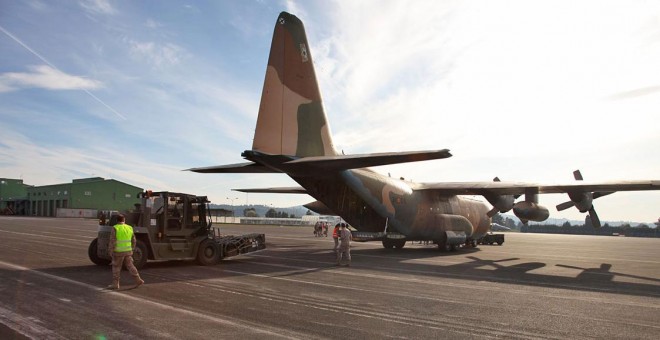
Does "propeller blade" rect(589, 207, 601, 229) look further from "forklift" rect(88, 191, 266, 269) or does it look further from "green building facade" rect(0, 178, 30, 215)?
"green building facade" rect(0, 178, 30, 215)

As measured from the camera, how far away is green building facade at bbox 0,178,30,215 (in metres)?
113

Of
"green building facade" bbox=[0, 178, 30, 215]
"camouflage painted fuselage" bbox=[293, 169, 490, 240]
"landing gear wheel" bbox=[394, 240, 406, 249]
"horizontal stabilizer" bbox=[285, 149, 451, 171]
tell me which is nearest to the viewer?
Answer: "horizontal stabilizer" bbox=[285, 149, 451, 171]

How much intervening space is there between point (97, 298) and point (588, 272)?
56.1 ft

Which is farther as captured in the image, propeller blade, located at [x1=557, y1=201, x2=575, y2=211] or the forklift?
propeller blade, located at [x1=557, y1=201, x2=575, y2=211]

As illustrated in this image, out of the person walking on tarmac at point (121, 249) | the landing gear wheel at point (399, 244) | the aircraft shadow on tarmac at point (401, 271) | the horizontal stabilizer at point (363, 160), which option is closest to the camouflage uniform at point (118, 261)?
the person walking on tarmac at point (121, 249)

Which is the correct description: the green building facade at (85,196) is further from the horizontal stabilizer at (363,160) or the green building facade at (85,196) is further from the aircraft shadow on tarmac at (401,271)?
the horizontal stabilizer at (363,160)

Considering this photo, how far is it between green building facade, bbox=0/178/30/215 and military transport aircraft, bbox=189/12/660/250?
11190 centimetres

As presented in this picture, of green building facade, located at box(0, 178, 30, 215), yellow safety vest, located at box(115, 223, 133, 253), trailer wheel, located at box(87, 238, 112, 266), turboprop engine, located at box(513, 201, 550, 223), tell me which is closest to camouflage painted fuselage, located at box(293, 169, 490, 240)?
turboprop engine, located at box(513, 201, 550, 223)

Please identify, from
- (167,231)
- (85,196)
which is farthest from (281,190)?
(85,196)

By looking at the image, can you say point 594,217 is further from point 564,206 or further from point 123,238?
point 123,238

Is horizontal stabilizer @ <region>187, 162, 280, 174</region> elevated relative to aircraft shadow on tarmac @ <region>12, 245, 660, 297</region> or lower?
elevated

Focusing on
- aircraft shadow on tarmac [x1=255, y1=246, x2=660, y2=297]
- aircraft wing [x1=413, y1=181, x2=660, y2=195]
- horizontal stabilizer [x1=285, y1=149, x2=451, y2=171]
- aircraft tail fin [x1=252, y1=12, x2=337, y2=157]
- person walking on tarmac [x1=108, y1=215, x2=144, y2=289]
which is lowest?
aircraft shadow on tarmac [x1=255, y1=246, x2=660, y2=297]

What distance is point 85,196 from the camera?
99812 millimetres

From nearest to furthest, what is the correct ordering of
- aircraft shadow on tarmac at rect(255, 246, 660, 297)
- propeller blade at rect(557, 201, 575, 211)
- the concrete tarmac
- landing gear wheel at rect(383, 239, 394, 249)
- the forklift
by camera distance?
1. the concrete tarmac
2. aircraft shadow on tarmac at rect(255, 246, 660, 297)
3. the forklift
4. landing gear wheel at rect(383, 239, 394, 249)
5. propeller blade at rect(557, 201, 575, 211)
